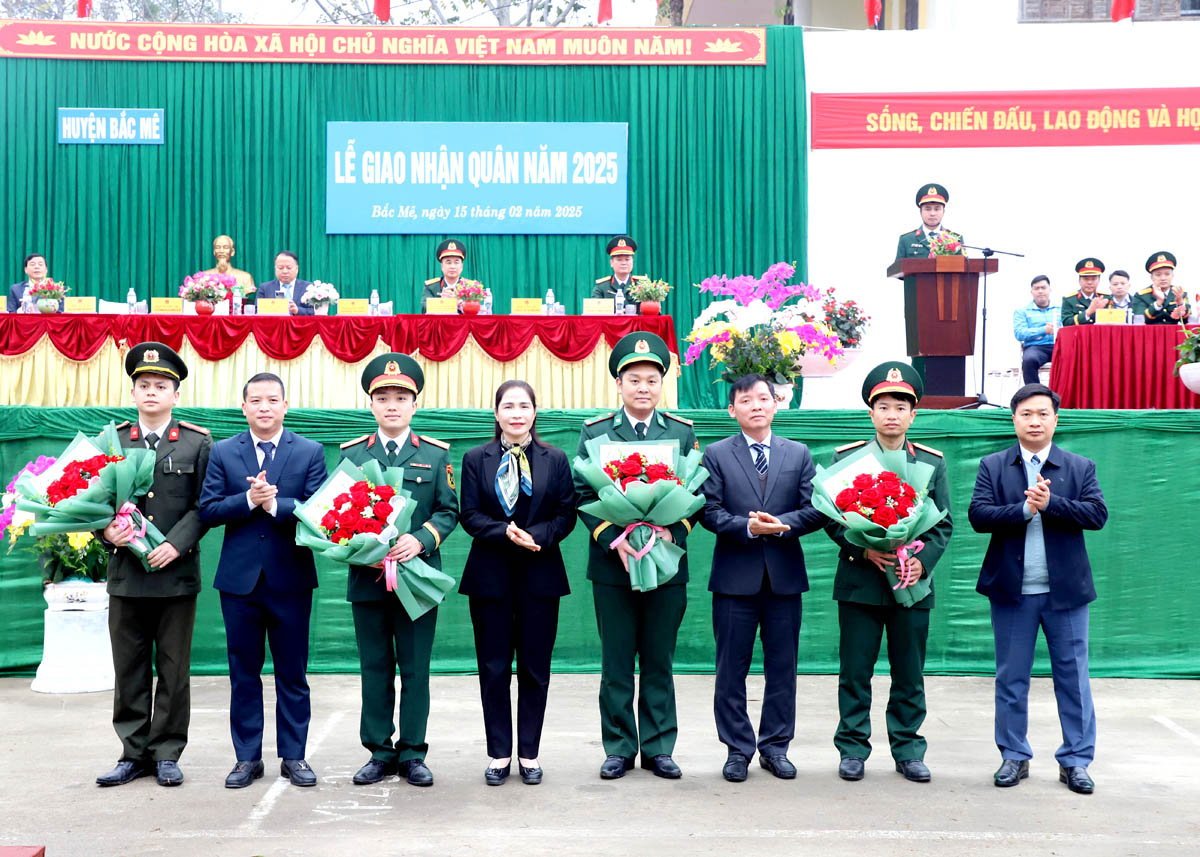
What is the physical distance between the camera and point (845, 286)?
1376cm

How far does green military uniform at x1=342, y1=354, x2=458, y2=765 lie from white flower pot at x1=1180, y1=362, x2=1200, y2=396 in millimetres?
5017

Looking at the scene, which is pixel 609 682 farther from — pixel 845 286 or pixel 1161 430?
pixel 845 286

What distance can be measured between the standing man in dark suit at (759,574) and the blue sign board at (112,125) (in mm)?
11397

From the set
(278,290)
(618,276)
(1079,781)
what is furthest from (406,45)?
(1079,781)

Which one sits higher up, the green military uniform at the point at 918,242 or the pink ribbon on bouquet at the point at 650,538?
the green military uniform at the point at 918,242

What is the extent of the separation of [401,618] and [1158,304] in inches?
276

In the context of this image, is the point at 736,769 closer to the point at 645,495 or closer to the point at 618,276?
the point at 645,495

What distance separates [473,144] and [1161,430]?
28.7 feet

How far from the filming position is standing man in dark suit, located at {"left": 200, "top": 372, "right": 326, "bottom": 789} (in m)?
4.73

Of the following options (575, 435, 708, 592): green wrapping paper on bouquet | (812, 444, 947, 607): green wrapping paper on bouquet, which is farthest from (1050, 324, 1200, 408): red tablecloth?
(575, 435, 708, 592): green wrapping paper on bouquet

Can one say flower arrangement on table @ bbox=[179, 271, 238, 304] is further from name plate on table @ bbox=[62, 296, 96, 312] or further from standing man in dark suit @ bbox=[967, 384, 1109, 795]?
standing man in dark suit @ bbox=[967, 384, 1109, 795]

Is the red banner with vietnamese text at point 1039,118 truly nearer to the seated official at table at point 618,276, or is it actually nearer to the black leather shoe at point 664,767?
the seated official at table at point 618,276

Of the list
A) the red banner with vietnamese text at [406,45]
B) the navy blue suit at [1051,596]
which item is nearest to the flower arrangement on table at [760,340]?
the navy blue suit at [1051,596]

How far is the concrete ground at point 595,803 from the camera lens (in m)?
4.02
